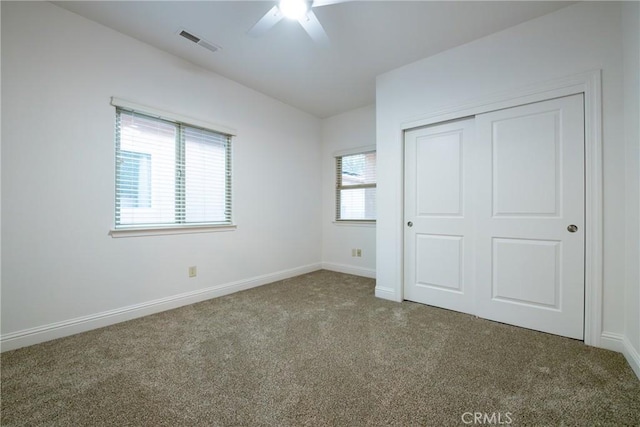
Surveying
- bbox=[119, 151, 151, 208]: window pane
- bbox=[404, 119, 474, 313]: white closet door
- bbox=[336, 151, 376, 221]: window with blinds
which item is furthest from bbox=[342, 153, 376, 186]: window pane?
bbox=[119, 151, 151, 208]: window pane

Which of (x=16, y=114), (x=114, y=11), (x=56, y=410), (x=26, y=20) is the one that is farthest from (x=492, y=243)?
(x=26, y=20)

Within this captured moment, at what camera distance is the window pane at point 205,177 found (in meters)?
2.99

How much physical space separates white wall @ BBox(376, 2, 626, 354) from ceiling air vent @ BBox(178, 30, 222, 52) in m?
1.87

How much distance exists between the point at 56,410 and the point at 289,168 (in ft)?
11.1

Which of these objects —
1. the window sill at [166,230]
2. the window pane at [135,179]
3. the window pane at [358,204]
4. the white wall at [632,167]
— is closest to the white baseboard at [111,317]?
the window sill at [166,230]

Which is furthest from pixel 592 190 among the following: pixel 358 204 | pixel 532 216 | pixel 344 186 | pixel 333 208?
pixel 333 208

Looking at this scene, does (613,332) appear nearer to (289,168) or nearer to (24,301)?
(289,168)

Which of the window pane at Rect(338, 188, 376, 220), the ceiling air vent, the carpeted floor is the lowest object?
the carpeted floor

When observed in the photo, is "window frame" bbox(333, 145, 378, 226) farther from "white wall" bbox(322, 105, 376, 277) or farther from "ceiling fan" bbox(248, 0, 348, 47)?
"ceiling fan" bbox(248, 0, 348, 47)

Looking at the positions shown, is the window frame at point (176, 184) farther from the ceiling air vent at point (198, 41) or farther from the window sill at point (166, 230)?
the ceiling air vent at point (198, 41)

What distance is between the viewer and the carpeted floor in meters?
1.30

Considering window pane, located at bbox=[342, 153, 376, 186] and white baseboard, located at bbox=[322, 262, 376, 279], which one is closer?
white baseboard, located at bbox=[322, 262, 376, 279]

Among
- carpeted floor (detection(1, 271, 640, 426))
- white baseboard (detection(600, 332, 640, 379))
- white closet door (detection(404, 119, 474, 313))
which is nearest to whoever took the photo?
carpeted floor (detection(1, 271, 640, 426))

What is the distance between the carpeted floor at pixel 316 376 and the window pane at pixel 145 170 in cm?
105
